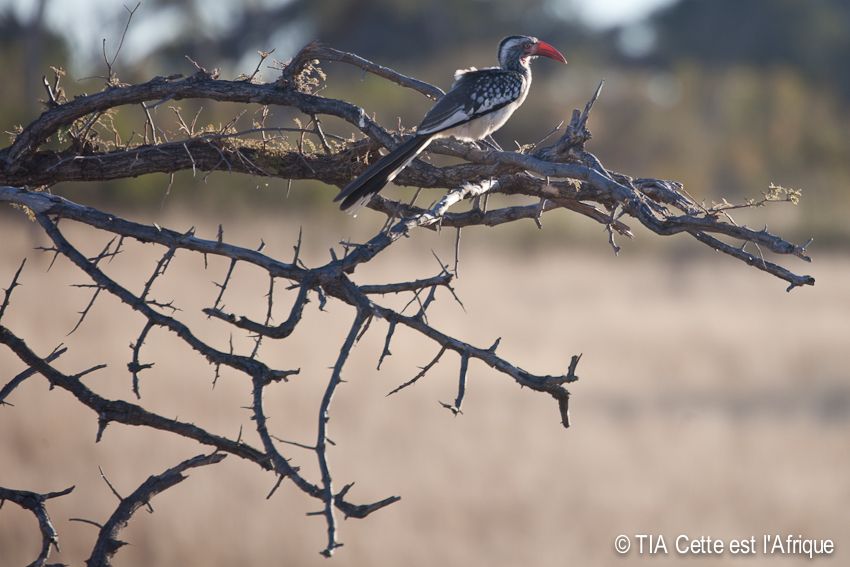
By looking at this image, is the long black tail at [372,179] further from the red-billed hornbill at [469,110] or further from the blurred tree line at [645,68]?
the blurred tree line at [645,68]

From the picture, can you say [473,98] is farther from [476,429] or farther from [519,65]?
[476,429]

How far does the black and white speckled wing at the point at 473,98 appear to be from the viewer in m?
4.14

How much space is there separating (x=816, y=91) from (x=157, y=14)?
21.5 meters

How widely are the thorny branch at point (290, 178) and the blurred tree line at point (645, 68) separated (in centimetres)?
1792

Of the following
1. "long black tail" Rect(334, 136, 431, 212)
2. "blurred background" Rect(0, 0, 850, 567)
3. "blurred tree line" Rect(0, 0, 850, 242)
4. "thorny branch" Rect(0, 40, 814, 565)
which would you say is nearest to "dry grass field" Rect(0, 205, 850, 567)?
"blurred background" Rect(0, 0, 850, 567)

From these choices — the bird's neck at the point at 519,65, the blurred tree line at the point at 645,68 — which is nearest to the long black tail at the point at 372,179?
the bird's neck at the point at 519,65

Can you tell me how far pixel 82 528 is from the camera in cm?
743

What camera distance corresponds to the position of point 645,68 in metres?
41.8

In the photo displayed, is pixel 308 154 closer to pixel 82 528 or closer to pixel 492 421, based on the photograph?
pixel 82 528

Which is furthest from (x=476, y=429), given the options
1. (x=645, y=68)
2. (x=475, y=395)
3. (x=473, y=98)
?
(x=645, y=68)

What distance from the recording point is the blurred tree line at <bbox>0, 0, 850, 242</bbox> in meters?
28.6

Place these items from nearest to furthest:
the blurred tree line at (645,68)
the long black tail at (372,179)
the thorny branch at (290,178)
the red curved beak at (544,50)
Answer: the thorny branch at (290,178), the long black tail at (372,179), the red curved beak at (544,50), the blurred tree line at (645,68)

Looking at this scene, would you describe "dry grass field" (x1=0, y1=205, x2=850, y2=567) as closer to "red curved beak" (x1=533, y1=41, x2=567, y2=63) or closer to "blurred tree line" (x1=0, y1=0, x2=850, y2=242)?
"red curved beak" (x1=533, y1=41, x2=567, y2=63)

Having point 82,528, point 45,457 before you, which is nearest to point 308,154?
point 82,528
